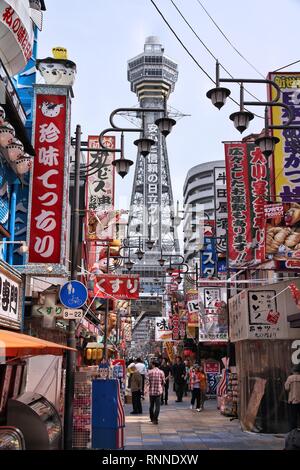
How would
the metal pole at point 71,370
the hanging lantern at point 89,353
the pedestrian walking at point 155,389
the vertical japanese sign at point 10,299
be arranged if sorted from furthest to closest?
the hanging lantern at point 89,353, the pedestrian walking at point 155,389, the vertical japanese sign at point 10,299, the metal pole at point 71,370

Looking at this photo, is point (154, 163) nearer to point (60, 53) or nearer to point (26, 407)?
point (60, 53)

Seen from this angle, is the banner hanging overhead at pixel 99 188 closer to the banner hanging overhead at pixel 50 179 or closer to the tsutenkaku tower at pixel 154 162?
the banner hanging overhead at pixel 50 179

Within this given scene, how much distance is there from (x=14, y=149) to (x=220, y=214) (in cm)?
1734

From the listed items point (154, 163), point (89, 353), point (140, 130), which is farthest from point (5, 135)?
point (154, 163)

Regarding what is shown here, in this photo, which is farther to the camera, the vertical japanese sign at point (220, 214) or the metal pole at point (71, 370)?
the vertical japanese sign at point (220, 214)

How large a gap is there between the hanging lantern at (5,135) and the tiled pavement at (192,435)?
7.27m

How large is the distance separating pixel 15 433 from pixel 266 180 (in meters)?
12.3

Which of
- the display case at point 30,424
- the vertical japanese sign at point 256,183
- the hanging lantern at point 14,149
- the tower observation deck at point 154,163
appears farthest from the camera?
the tower observation deck at point 154,163

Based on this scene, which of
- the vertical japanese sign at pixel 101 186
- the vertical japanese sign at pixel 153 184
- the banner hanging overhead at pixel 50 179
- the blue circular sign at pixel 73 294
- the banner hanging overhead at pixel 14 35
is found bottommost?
the blue circular sign at pixel 73 294

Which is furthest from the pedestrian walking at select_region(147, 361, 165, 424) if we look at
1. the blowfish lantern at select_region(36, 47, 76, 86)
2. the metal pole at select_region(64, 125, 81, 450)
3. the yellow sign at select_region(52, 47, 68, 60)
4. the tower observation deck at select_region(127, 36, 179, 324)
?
the tower observation deck at select_region(127, 36, 179, 324)

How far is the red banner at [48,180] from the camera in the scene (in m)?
13.3

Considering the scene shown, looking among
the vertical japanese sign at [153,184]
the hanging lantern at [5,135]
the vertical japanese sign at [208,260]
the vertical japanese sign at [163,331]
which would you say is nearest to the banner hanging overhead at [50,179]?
the hanging lantern at [5,135]

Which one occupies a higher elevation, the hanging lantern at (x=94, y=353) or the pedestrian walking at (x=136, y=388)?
Answer: the hanging lantern at (x=94, y=353)

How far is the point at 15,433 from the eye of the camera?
8.05m
